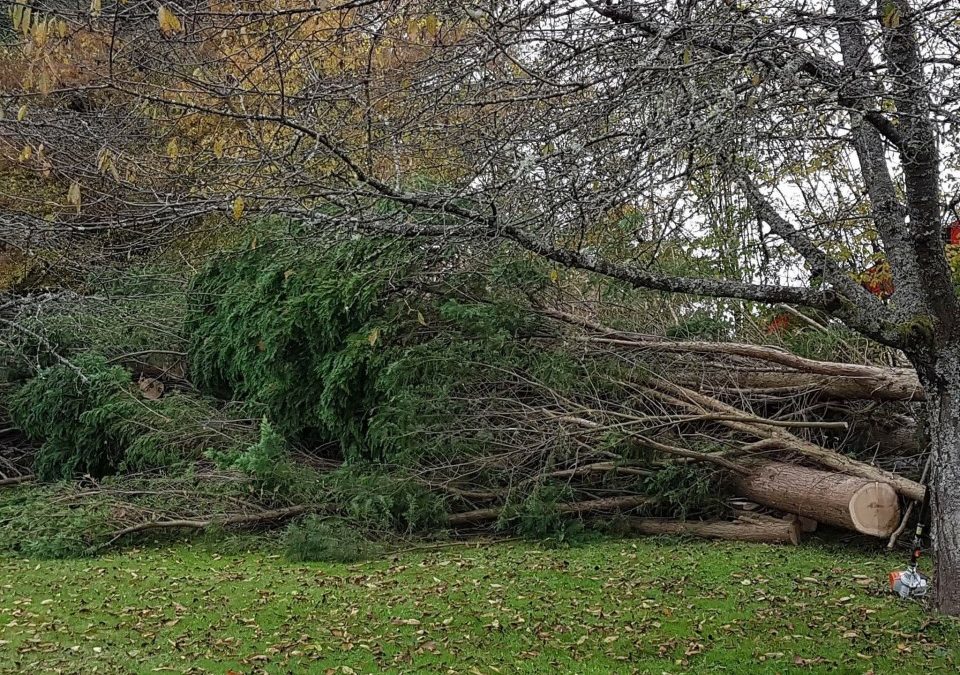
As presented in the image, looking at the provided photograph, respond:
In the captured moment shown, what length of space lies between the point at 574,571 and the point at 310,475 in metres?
2.88

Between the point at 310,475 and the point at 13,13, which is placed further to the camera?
the point at 310,475

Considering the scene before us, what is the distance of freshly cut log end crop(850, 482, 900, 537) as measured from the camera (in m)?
6.93

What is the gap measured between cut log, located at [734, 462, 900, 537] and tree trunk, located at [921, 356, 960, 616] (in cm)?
173

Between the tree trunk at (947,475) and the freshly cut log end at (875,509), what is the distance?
171 cm

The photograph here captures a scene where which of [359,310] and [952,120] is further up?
[952,120]

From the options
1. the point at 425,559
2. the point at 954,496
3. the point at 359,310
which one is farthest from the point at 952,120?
the point at 359,310

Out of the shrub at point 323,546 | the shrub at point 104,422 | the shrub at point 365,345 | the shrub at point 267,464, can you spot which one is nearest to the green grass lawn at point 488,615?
the shrub at point 323,546

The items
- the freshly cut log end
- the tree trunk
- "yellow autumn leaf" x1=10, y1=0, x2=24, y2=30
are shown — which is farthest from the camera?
the freshly cut log end

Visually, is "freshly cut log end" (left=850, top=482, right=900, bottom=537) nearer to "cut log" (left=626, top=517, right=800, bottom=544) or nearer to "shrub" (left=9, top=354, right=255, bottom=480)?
"cut log" (left=626, top=517, right=800, bottom=544)

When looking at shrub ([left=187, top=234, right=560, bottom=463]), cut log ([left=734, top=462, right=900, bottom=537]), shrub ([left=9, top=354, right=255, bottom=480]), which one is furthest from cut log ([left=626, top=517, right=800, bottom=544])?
shrub ([left=9, top=354, right=255, bottom=480])

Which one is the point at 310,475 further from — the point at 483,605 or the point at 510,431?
the point at 483,605

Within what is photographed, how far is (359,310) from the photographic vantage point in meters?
8.66

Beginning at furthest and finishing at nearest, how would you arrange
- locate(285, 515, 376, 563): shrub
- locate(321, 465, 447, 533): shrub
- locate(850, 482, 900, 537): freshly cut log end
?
locate(321, 465, 447, 533): shrub
locate(285, 515, 376, 563): shrub
locate(850, 482, 900, 537): freshly cut log end

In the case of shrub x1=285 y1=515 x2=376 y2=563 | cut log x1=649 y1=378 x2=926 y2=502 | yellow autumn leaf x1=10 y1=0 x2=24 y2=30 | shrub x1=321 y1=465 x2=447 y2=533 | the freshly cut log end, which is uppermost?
yellow autumn leaf x1=10 y1=0 x2=24 y2=30
